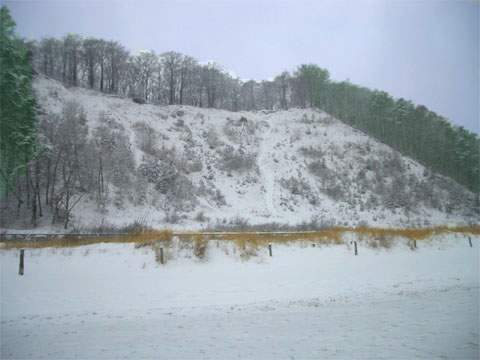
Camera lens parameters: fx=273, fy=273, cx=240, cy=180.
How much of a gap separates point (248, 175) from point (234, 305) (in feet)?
109

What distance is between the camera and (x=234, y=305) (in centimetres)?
980

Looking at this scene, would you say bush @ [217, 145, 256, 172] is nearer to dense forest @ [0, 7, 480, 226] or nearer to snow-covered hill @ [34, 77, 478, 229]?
snow-covered hill @ [34, 77, 478, 229]

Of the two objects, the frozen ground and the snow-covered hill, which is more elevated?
the snow-covered hill

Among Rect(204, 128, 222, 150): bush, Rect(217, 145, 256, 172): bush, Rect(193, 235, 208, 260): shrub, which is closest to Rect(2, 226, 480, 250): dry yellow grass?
Rect(193, 235, 208, 260): shrub

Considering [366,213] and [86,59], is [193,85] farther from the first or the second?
[366,213]

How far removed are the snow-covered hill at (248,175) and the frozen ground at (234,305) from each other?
13.8 meters

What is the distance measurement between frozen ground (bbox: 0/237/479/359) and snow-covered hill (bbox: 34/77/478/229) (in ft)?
45.2

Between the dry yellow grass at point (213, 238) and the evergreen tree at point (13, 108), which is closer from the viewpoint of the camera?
the dry yellow grass at point (213, 238)

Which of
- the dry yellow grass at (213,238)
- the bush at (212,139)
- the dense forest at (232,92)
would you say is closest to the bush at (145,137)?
the bush at (212,139)

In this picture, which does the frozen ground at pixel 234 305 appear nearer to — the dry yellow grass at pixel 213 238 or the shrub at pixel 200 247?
the shrub at pixel 200 247

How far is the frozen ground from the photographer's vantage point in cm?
683

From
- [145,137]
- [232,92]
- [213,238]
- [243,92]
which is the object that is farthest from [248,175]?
[243,92]

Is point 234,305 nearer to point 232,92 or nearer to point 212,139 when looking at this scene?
point 212,139

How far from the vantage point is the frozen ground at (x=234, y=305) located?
683 cm
